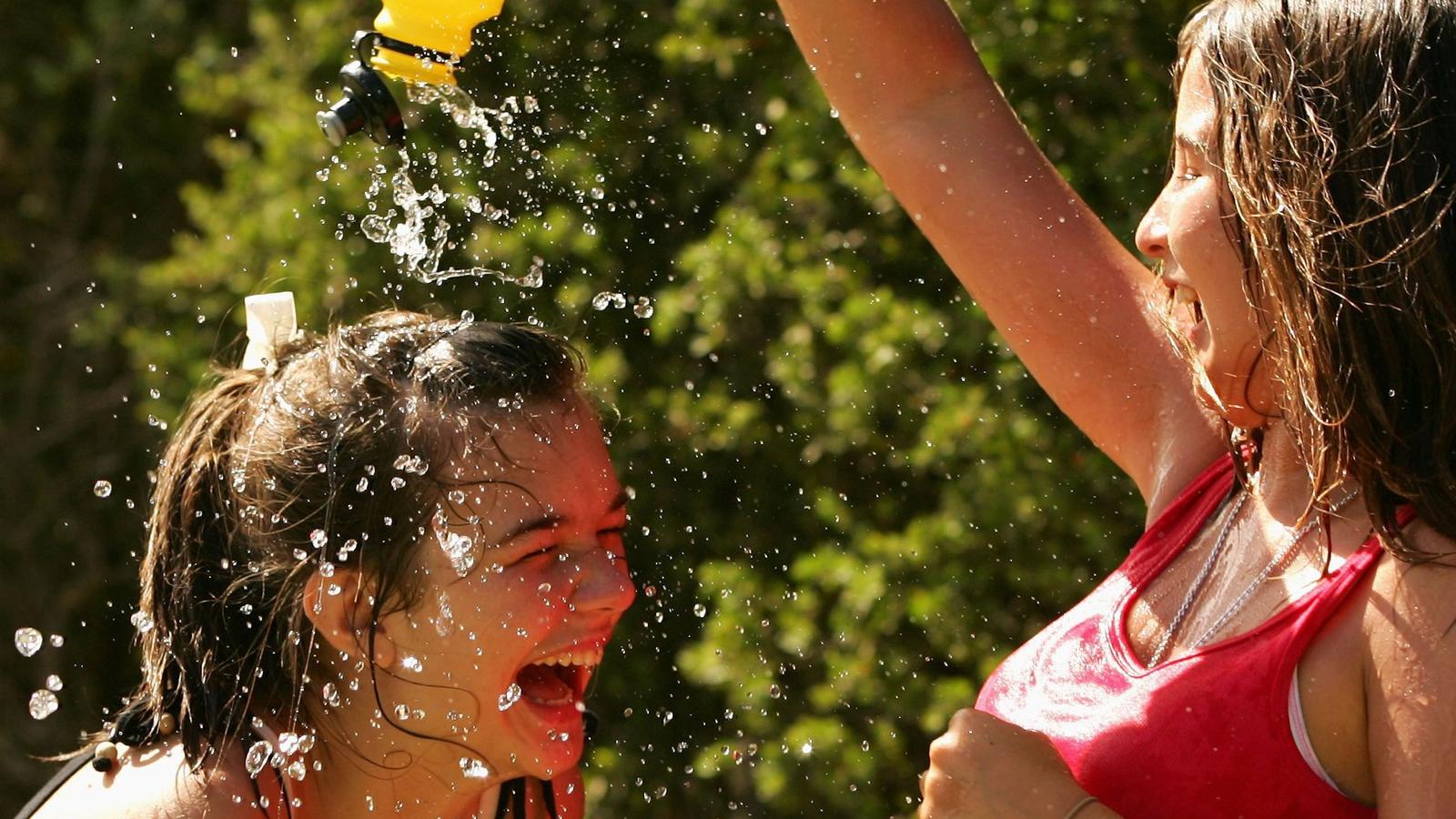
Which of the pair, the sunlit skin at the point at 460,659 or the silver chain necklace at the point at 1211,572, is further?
the sunlit skin at the point at 460,659

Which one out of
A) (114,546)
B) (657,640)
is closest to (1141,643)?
(657,640)

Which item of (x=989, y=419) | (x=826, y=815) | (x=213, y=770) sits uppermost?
(x=213, y=770)

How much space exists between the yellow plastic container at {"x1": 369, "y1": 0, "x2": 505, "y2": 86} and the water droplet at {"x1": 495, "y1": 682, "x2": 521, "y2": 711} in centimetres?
94

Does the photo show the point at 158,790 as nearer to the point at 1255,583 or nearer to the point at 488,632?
the point at 488,632

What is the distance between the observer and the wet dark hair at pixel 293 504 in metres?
2.51

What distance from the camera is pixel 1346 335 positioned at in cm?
181

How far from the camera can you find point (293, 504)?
99.0 inches

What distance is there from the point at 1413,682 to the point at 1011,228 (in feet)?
3.22

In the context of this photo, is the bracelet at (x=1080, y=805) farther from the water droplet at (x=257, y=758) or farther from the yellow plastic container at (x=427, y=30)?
the yellow plastic container at (x=427, y=30)

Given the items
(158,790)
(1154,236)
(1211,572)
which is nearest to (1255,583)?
(1211,572)

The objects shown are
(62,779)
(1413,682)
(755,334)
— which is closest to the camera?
(1413,682)

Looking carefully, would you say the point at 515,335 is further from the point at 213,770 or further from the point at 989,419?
the point at 989,419

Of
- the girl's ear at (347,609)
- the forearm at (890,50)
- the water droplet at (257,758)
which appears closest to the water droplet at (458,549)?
the girl's ear at (347,609)

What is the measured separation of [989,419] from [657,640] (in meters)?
1.36
